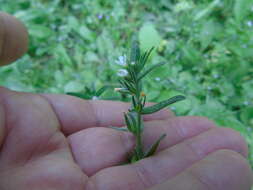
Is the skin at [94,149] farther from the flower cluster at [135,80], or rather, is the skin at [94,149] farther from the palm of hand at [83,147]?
the flower cluster at [135,80]

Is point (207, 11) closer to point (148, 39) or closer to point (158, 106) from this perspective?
point (148, 39)

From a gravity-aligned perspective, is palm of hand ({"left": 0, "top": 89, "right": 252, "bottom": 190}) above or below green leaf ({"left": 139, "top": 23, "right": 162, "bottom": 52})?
below

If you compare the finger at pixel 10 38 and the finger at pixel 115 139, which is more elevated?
the finger at pixel 10 38

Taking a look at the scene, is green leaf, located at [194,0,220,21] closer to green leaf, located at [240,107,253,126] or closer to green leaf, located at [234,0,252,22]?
green leaf, located at [234,0,252,22]

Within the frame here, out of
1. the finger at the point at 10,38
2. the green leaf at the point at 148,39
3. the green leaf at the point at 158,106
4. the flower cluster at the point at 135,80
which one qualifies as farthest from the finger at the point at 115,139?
the green leaf at the point at 148,39

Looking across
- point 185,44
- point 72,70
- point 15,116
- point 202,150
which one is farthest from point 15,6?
point 202,150

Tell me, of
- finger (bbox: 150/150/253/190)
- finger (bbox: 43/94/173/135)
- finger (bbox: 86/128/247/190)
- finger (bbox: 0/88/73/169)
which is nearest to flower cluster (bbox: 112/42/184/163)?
finger (bbox: 86/128/247/190)
